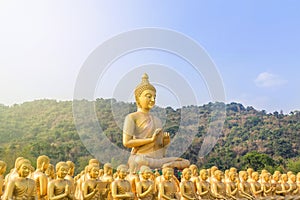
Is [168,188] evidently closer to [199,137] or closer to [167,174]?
[167,174]

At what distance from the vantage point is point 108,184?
6746 millimetres

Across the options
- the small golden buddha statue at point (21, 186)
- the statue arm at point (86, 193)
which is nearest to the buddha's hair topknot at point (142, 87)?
the statue arm at point (86, 193)

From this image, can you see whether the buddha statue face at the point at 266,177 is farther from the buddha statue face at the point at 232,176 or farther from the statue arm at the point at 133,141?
the statue arm at the point at 133,141

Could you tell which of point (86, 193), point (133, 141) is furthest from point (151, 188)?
point (133, 141)

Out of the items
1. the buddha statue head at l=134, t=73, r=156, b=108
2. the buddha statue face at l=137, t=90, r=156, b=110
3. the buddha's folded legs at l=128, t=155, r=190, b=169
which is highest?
the buddha statue head at l=134, t=73, r=156, b=108

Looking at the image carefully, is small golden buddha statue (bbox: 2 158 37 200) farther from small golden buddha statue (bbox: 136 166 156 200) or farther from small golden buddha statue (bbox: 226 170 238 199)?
small golden buddha statue (bbox: 226 170 238 199)

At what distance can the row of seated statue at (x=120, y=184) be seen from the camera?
18.5ft

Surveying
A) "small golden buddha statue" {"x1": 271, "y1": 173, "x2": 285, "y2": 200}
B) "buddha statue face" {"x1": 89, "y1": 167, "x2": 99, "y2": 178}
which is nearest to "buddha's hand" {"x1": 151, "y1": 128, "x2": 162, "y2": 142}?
"small golden buddha statue" {"x1": 271, "y1": 173, "x2": 285, "y2": 200}

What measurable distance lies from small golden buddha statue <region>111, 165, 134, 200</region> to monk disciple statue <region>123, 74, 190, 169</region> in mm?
2878

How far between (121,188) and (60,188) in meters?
1.16

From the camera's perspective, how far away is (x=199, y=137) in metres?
22.5

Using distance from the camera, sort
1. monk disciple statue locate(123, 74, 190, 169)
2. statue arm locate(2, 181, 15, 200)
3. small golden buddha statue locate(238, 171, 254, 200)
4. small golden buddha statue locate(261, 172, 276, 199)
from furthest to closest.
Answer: small golden buddha statue locate(261, 172, 276, 199) < monk disciple statue locate(123, 74, 190, 169) < small golden buddha statue locate(238, 171, 254, 200) < statue arm locate(2, 181, 15, 200)

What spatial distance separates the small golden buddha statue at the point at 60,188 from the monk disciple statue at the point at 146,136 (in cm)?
383

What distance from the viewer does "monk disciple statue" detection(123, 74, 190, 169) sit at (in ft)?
31.9
